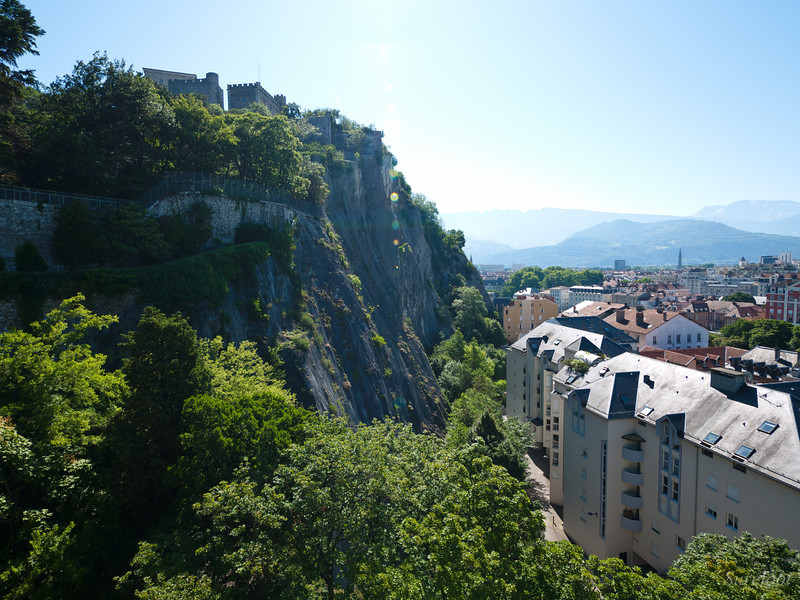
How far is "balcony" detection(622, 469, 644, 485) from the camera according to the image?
28.1 meters

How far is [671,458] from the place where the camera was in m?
26.1

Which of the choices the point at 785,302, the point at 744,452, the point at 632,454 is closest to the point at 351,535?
the point at 744,452

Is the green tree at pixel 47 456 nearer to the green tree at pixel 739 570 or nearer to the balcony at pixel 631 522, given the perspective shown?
the green tree at pixel 739 570

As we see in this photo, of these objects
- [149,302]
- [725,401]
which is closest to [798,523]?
[725,401]

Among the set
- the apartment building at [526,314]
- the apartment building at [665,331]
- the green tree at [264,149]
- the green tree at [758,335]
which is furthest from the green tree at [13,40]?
the green tree at [758,335]

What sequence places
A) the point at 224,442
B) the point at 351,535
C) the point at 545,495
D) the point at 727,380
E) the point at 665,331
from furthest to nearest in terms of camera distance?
1. the point at 665,331
2. the point at 545,495
3. the point at 727,380
4. the point at 224,442
5. the point at 351,535

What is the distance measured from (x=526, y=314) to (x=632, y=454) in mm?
69191

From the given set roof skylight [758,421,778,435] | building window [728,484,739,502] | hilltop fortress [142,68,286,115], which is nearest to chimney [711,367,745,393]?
roof skylight [758,421,778,435]

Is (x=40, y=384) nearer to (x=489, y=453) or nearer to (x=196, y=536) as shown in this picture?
(x=196, y=536)

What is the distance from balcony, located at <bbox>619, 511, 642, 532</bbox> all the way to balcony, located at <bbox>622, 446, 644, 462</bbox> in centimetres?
387

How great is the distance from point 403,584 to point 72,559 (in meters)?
9.93

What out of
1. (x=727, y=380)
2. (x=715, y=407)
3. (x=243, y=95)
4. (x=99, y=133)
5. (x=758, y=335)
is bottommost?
(x=758, y=335)

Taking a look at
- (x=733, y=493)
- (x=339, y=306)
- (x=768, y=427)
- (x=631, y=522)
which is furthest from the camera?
(x=339, y=306)

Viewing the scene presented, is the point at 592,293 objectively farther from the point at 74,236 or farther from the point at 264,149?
the point at 74,236
